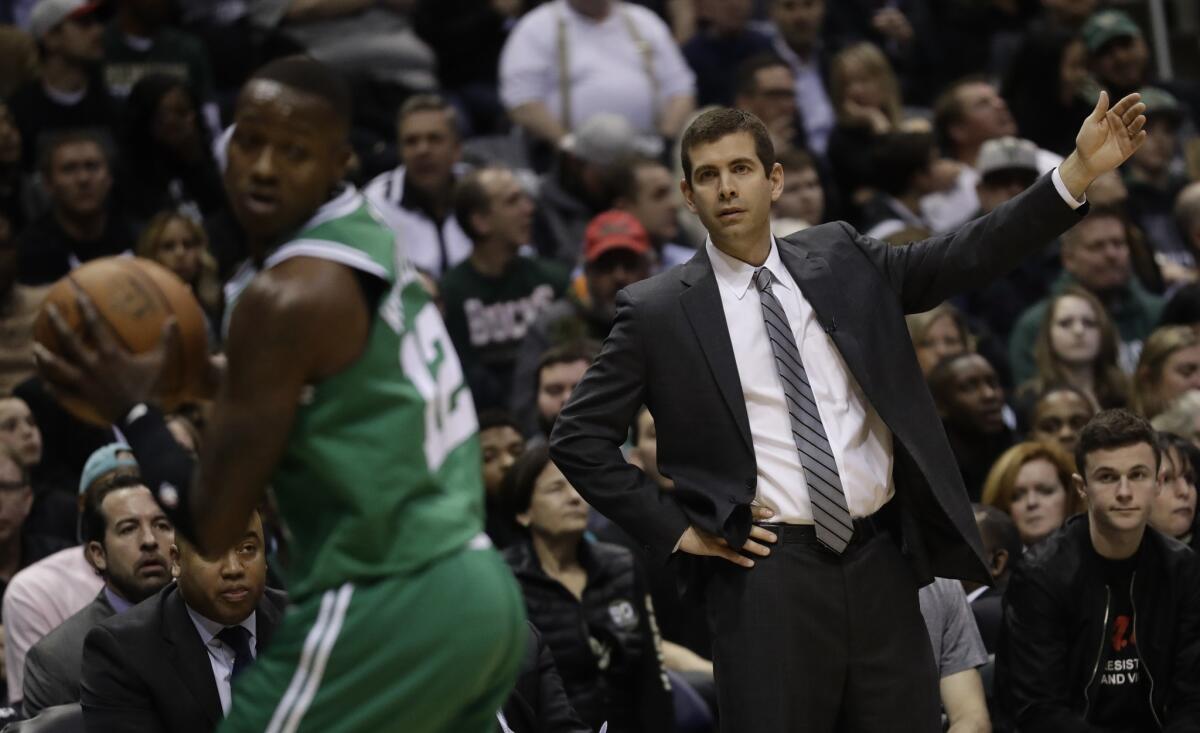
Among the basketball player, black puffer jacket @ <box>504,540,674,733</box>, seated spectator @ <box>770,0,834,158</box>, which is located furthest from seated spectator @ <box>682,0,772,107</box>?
the basketball player

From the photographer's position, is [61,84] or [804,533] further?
[61,84]

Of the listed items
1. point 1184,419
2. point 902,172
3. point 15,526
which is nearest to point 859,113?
point 902,172

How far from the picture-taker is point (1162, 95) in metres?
11.2

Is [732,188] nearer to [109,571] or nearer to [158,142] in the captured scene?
[109,571]

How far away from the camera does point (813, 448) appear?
14.2 feet

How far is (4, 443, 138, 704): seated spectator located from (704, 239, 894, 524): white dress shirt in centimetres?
252

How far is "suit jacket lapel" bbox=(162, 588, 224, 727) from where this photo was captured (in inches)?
193

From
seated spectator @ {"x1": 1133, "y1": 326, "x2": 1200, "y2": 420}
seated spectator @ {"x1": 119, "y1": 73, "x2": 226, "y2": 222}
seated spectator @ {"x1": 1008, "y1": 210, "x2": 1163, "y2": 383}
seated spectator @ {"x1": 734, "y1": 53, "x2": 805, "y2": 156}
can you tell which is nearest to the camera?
seated spectator @ {"x1": 1133, "y1": 326, "x2": 1200, "y2": 420}

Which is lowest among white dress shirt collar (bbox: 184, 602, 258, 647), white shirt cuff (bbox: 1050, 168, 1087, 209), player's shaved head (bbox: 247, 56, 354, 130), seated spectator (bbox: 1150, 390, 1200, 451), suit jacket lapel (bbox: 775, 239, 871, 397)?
white dress shirt collar (bbox: 184, 602, 258, 647)

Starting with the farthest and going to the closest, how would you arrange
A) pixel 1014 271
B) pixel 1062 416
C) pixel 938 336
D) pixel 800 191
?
pixel 1014 271 < pixel 800 191 < pixel 938 336 < pixel 1062 416

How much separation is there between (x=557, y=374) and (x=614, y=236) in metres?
1.06

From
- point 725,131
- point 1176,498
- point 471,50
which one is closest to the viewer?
point 725,131

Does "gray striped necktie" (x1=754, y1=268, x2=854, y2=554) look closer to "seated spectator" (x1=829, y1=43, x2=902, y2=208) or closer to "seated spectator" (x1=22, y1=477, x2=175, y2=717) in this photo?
"seated spectator" (x1=22, y1=477, x2=175, y2=717)

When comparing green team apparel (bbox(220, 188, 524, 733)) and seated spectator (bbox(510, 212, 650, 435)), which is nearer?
green team apparel (bbox(220, 188, 524, 733))
